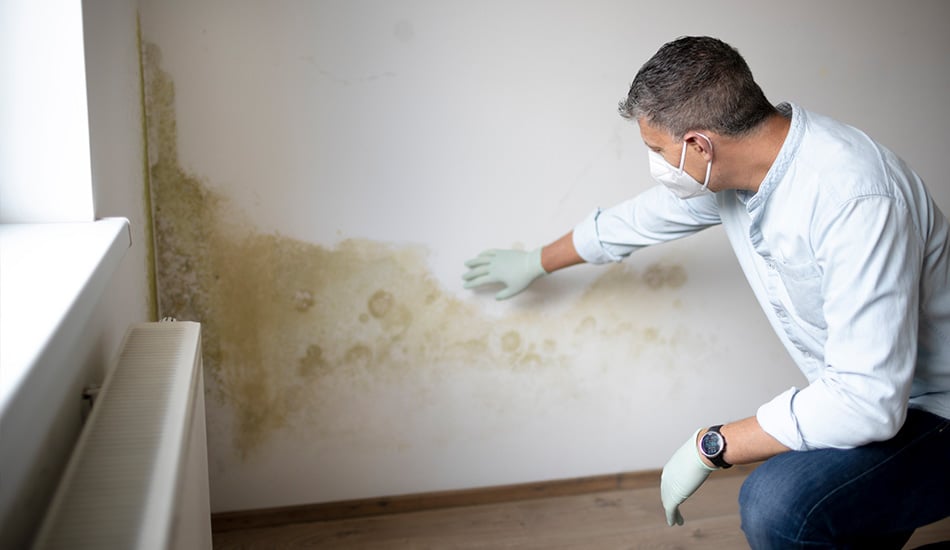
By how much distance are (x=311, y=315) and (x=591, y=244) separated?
2.33 ft

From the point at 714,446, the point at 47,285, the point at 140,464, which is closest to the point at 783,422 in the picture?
the point at 714,446

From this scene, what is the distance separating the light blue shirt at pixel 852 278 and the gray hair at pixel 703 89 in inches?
3.8

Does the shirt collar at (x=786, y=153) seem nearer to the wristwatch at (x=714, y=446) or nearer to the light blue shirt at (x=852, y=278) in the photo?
the light blue shirt at (x=852, y=278)

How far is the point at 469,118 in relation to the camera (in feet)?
6.44

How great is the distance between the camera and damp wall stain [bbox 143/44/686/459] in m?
1.85

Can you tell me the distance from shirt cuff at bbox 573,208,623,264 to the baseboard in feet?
2.47

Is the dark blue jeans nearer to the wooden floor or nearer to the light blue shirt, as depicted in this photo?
the light blue shirt

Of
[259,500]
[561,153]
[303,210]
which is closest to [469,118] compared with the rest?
[561,153]

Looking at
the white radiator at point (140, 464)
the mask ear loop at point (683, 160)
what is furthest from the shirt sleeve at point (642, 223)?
the white radiator at point (140, 464)

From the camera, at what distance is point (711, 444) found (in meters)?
1.38

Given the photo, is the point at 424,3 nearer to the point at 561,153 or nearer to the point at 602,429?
the point at 561,153

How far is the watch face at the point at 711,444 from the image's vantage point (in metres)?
1.37

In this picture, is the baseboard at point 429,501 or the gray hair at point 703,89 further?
the baseboard at point 429,501

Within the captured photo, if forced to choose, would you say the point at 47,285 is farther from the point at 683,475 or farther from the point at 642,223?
the point at 642,223
